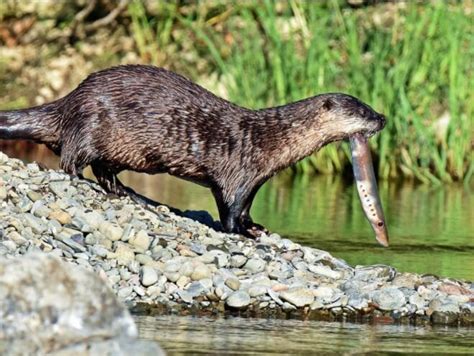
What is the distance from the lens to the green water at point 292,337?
6004 millimetres

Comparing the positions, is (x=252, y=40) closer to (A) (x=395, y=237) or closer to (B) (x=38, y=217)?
(A) (x=395, y=237)

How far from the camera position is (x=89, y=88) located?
868 centimetres

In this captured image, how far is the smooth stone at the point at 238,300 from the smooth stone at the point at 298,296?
0.56 feet

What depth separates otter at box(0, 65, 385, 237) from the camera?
8617mm

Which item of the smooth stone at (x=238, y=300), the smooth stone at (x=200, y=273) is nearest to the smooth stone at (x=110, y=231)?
the smooth stone at (x=200, y=273)

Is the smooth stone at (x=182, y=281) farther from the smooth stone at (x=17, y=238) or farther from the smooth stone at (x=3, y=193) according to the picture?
the smooth stone at (x=3, y=193)

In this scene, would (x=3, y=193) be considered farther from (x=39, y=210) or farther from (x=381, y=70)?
(x=381, y=70)

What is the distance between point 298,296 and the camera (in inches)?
282

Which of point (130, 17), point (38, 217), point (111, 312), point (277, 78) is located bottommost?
point (111, 312)

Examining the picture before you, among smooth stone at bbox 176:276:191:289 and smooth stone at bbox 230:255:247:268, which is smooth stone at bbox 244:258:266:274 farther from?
smooth stone at bbox 176:276:191:289

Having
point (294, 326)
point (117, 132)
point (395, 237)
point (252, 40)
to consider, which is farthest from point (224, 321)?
point (252, 40)

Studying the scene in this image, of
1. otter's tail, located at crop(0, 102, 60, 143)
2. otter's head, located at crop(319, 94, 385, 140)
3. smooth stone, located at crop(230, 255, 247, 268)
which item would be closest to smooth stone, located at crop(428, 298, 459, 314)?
smooth stone, located at crop(230, 255, 247, 268)

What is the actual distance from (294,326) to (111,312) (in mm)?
1683

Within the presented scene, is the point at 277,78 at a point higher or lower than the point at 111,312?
higher
